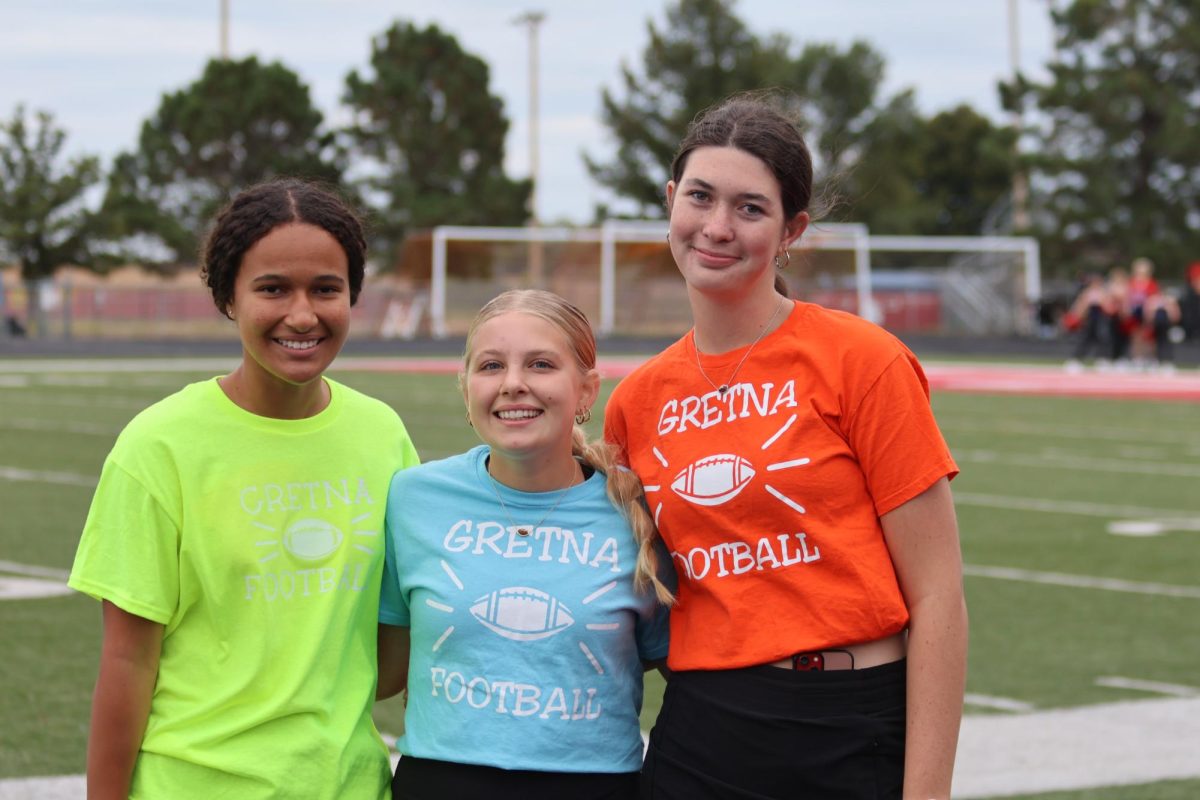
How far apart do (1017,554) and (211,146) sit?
168 feet

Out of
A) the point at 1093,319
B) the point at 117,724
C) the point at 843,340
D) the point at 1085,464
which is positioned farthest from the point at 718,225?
the point at 1093,319

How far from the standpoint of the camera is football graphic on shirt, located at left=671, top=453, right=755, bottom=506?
8.93 ft

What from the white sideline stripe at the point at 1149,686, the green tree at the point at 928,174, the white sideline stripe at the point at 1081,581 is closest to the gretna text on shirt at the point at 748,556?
the white sideline stripe at the point at 1149,686

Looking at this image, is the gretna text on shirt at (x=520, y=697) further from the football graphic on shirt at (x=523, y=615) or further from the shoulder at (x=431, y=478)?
the shoulder at (x=431, y=478)

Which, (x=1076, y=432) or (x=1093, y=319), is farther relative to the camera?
(x=1093, y=319)

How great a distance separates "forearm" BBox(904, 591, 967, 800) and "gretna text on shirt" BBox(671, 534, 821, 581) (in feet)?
0.66

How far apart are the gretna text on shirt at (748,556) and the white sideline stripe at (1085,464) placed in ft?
39.8

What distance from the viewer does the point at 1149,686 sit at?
669 cm

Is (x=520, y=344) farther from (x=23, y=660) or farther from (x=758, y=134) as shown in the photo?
(x=23, y=660)

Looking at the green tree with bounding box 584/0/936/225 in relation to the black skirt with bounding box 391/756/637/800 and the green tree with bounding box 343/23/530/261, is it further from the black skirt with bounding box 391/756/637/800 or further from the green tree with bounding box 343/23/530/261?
the black skirt with bounding box 391/756/637/800

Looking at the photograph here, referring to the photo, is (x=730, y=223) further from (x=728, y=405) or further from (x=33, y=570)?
(x=33, y=570)

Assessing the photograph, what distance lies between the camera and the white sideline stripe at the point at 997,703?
630cm

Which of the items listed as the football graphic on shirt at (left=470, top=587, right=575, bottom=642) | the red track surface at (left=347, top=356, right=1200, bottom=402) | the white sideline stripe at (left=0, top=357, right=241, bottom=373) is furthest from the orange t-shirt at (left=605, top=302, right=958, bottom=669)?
the white sideline stripe at (left=0, top=357, right=241, bottom=373)

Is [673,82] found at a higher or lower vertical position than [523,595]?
higher
